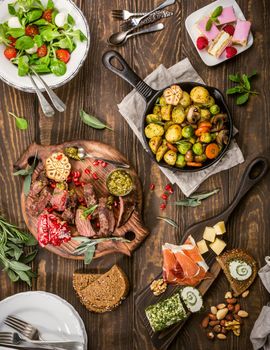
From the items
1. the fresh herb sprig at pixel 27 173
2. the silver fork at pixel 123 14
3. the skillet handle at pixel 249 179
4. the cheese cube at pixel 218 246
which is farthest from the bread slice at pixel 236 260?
the silver fork at pixel 123 14

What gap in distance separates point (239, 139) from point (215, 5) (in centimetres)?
64

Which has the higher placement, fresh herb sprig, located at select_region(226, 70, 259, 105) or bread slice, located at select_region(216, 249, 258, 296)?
fresh herb sprig, located at select_region(226, 70, 259, 105)

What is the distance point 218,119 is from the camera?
2545mm

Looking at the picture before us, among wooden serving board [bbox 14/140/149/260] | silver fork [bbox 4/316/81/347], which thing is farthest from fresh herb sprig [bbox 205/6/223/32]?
silver fork [bbox 4/316/81/347]

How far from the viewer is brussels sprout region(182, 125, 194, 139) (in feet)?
8.28

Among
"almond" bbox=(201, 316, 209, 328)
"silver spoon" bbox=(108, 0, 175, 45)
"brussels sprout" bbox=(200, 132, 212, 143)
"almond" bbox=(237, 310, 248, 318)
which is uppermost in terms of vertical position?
"silver spoon" bbox=(108, 0, 175, 45)

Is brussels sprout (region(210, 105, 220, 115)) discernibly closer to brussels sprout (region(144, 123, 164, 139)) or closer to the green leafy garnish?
brussels sprout (region(144, 123, 164, 139))

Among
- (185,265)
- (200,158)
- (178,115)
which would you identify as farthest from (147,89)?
(185,265)

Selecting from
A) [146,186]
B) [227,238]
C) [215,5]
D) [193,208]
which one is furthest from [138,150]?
[215,5]

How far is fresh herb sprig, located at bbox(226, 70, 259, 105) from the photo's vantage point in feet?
8.66

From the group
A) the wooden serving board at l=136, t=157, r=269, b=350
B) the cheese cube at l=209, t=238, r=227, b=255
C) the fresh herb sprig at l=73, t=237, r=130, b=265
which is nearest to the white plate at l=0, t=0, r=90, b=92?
the fresh herb sprig at l=73, t=237, r=130, b=265

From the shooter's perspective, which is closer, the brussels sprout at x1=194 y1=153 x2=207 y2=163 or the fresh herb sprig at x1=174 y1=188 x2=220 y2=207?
the brussels sprout at x1=194 y1=153 x2=207 y2=163

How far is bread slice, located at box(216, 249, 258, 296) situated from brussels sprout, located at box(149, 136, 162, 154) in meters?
0.59

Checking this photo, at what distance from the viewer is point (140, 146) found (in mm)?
2729
